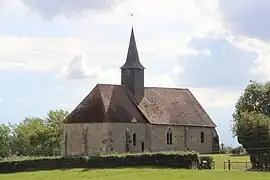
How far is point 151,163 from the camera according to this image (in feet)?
237

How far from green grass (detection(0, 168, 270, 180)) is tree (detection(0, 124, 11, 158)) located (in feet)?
152

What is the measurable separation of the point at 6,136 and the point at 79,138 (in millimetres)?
30656

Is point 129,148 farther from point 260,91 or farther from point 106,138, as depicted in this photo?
point 260,91

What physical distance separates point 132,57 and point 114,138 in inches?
565

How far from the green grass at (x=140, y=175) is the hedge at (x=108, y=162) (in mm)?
4107

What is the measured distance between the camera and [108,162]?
240ft

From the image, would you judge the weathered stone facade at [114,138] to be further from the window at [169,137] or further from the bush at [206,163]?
the bush at [206,163]

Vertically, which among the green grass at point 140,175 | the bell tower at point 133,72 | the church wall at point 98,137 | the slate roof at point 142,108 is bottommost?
the green grass at point 140,175

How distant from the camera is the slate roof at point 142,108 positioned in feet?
304

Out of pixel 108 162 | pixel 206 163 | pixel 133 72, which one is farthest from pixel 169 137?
pixel 206 163

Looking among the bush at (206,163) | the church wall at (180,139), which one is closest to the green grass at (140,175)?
the bush at (206,163)

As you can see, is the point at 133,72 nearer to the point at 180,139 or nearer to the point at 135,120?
the point at 135,120

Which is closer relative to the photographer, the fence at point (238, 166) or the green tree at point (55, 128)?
the fence at point (238, 166)

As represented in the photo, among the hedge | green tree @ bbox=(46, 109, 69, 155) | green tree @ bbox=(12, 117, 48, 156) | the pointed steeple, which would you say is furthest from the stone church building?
green tree @ bbox=(12, 117, 48, 156)
